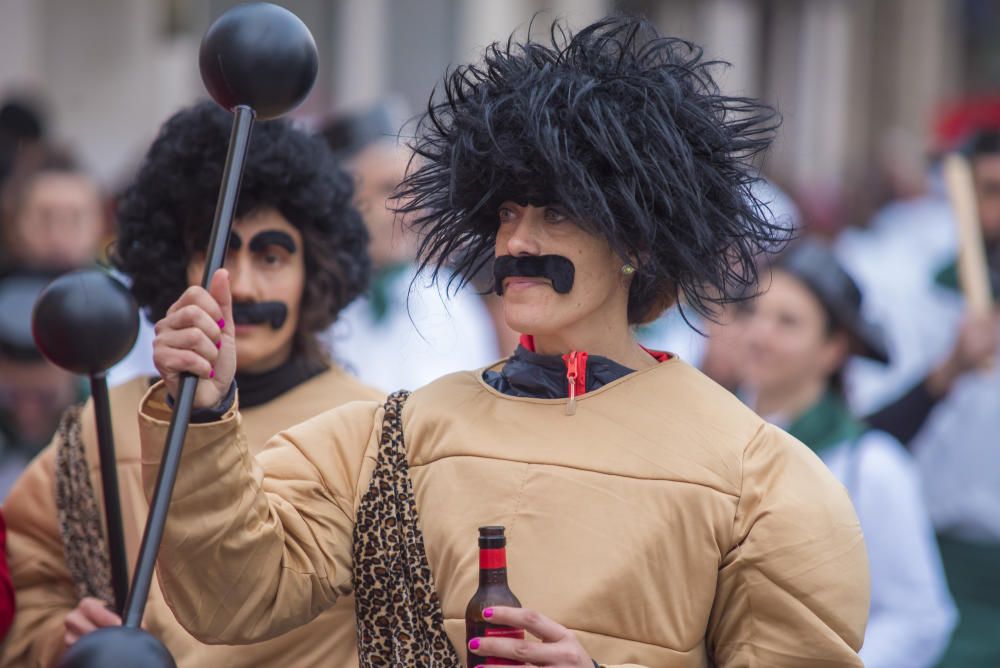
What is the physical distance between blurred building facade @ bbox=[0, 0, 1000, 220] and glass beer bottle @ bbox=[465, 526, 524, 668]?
44.5 inches

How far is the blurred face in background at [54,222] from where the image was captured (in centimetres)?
683

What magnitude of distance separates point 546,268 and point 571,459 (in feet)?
1.16

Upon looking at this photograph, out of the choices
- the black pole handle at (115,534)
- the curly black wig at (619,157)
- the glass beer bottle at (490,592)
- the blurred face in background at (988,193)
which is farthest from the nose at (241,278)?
the blurred face in background at (988,193)

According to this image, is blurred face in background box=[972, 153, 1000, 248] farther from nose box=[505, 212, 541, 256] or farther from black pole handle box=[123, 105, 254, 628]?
black pole handle box=[123, 105, 254, 628]

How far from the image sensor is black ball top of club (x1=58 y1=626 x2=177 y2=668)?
97.0 inches

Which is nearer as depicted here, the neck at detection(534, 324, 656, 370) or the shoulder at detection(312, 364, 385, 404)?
the neck at detection(534, 324, 656, 370)

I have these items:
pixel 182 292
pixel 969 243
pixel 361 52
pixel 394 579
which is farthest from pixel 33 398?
pixel 361 52

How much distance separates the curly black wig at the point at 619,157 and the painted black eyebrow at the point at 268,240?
73cm

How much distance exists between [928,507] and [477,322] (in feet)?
7.04

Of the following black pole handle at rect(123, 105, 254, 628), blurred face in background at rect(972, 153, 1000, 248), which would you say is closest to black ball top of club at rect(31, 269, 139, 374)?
black pole handle at rect(123, 105, 254, 628)

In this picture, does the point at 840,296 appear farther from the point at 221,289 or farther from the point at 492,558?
the point at 221,289

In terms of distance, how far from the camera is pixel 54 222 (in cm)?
685

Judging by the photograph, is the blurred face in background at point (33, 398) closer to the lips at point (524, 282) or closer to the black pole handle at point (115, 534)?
the black pole handle at point (115, 534)

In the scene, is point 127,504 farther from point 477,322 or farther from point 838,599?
point 477,322
